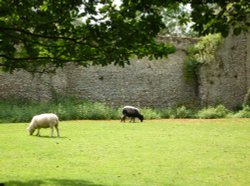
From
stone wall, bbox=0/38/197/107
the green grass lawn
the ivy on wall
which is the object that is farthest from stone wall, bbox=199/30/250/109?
the green grass lawn

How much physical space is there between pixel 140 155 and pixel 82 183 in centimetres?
329

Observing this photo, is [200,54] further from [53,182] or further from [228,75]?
[53,182]

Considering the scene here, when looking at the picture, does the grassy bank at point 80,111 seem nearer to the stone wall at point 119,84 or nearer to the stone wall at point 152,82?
the stone wall at point 119,84

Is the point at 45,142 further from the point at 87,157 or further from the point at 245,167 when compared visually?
the point at 245,167

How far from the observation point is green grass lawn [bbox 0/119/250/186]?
844 cm

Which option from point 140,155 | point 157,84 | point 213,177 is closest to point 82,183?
→ point 213,177

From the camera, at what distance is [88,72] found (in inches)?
1017

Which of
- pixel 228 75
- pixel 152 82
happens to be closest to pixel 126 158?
pixel 152 82

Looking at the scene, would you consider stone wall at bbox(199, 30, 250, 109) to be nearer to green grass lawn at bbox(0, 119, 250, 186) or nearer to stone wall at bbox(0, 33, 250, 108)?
stone wall at bbox(0, 33, 250, 108)

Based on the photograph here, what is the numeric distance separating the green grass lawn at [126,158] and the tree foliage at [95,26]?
2.61 metres

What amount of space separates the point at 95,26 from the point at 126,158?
5.32m

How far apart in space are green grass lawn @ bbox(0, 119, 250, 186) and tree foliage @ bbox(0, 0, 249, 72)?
2608mm

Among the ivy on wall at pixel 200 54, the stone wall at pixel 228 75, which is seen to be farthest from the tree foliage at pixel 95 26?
the stone wall at pixel 228 75

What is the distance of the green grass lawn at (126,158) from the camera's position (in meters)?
8.44
